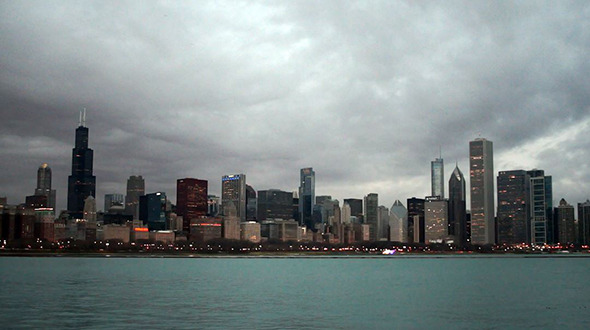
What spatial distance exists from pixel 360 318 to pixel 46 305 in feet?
115

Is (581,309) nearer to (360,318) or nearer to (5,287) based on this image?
(360,318)

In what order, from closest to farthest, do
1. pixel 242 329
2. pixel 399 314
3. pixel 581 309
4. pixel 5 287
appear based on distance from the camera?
pixel 242 329
pixel 399 314
pixel 581 309
pixel 5 287

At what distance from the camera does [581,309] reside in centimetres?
7325

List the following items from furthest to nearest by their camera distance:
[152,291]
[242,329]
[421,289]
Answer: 1. [421,289]
2. [152,291]
3. [242,329]

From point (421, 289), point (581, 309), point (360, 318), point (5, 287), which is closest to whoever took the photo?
point (360, 318)

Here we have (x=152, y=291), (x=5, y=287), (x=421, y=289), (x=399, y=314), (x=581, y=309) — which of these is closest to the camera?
(x=399, y=314)

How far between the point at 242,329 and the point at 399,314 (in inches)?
817

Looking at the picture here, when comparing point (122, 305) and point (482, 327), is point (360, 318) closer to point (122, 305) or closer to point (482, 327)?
point (482, 327)

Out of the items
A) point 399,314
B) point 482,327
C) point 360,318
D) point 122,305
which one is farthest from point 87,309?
point 482,327

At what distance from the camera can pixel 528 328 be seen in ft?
187

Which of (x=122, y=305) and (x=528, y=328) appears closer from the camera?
(x=528, y=328)

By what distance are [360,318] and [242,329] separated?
14.5 metres

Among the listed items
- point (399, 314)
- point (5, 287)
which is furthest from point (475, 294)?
point (5, 287)

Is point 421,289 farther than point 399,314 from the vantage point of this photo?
Yes
